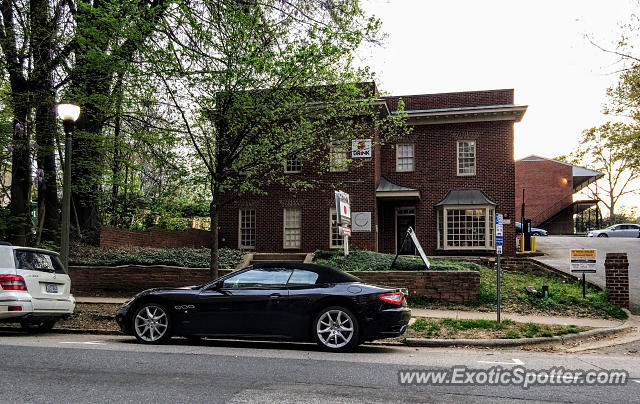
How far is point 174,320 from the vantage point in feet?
30.1

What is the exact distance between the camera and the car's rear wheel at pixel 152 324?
9.20 meters

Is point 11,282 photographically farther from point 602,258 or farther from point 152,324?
point 602,258

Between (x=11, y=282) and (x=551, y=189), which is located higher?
(x=551, y=189)

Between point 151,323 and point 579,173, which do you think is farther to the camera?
point 579,173


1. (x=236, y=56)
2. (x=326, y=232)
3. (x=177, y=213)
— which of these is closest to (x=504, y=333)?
(x=236, y=56)

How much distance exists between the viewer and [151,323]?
9281 millimetres

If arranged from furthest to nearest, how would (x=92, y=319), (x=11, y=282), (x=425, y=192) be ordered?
(x=425, y=192) < (x=92, y=319) < (x=11, y=282)

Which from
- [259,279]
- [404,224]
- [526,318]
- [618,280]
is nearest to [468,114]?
[404,224]

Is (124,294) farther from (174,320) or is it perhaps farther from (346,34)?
(346,34)

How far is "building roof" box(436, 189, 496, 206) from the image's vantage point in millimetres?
24736

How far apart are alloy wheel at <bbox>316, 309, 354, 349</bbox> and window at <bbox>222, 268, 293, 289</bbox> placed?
915mm

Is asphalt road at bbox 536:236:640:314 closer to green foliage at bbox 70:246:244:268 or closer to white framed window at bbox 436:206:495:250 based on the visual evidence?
white framed window at bbox 436:206:495:250

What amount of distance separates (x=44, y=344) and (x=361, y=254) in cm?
1115

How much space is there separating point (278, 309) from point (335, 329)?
3.16ft
